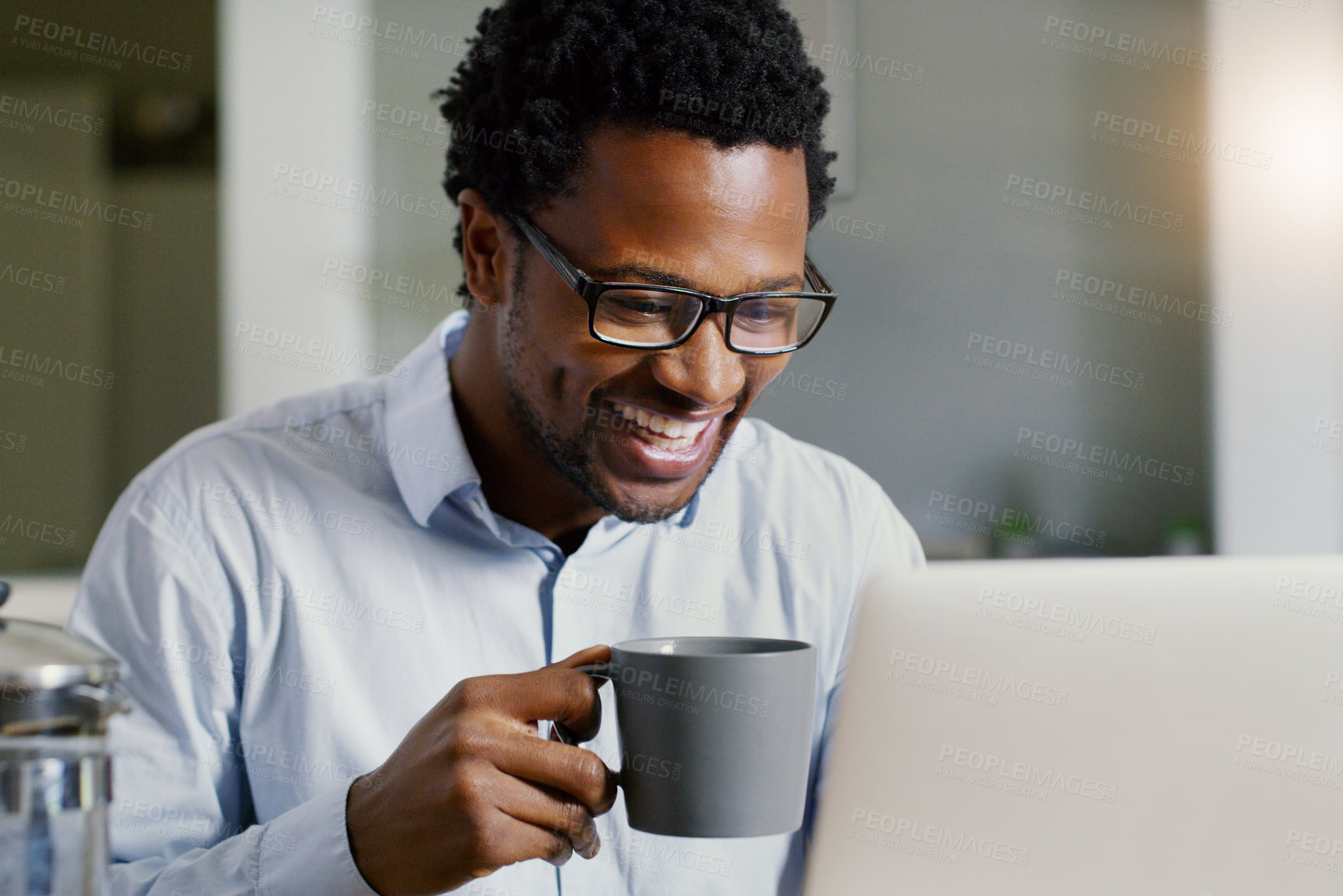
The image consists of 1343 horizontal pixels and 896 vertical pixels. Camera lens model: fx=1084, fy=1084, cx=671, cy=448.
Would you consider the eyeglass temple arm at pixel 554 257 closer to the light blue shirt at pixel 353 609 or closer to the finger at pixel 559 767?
the light blue shirt at pixel 353 609

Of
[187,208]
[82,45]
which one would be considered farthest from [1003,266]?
[82,45]

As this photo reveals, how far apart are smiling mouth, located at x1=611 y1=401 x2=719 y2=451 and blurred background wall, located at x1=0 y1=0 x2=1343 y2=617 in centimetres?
96

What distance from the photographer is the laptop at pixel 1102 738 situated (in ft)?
1.77

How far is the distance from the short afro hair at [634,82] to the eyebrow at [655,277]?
111mm

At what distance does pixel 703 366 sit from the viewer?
953mm

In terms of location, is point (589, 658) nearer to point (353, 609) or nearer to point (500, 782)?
point (500, 782)

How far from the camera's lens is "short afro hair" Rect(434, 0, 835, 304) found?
3.21 feet

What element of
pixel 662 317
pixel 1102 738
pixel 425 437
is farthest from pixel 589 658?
pixel 425 437

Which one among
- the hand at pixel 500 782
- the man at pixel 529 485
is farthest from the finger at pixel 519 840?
the man at pixel 529 485

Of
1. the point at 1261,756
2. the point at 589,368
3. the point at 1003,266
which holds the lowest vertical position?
the point at 1261,756

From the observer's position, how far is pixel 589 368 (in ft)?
3.29

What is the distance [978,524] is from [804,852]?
0.99m

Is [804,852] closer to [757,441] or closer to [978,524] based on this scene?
[757,441]

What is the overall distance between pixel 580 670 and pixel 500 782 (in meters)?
0.08
